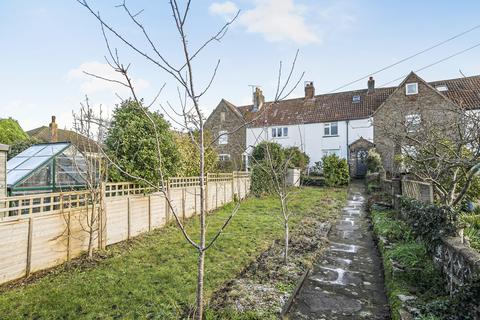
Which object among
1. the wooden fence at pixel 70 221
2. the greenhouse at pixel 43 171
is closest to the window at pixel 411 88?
the wooden fence at pixel 70 221

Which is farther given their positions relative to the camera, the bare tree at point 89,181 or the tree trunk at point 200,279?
the bare tree at point 89,181

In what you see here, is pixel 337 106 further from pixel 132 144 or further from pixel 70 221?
pixel 70 221

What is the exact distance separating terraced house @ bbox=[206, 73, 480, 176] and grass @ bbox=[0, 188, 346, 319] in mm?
13510

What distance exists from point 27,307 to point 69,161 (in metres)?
7.29

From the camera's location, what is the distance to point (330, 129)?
25047mm

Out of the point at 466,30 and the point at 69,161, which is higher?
the point at 466,30

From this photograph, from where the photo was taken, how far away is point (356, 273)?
212 inches

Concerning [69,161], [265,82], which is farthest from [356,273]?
[69,161]

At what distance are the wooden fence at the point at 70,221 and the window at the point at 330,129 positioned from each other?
18547mm

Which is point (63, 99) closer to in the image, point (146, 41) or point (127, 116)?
point (127, 116)

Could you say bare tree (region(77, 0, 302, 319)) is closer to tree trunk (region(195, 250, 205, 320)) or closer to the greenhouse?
tree trunk (region(195, 250, 205, 320))

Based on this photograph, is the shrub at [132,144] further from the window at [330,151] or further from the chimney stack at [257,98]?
the chimney stack at [257,98]

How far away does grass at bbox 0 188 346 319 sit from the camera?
3.78 meters

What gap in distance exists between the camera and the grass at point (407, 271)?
3.98 meters
